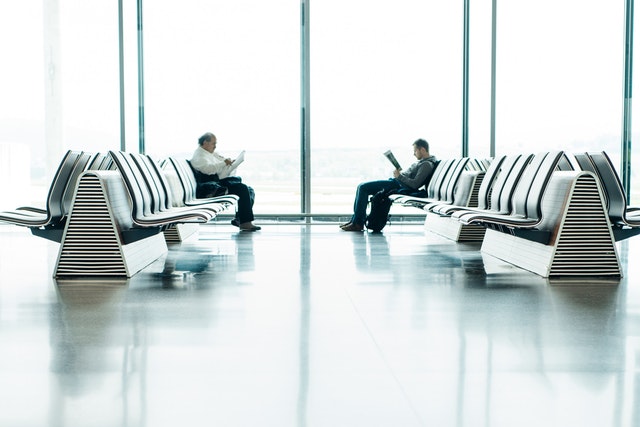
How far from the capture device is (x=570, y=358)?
279 centimetres

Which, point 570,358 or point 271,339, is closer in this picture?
point 570,358

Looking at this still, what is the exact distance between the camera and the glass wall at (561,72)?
10.0 meters

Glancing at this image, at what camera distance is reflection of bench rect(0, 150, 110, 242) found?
5.11 m

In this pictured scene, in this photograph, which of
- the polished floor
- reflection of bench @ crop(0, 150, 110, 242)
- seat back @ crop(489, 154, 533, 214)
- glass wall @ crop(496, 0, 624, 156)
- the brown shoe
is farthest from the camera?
glass wall @ crop(496, 0, 624, 156)

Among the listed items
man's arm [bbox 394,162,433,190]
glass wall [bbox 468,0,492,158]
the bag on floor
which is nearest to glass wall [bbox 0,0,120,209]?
the bag on floor

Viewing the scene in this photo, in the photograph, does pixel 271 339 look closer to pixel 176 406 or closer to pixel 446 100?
pixel 176 406

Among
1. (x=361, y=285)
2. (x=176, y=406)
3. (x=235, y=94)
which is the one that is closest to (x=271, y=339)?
(x=176, y=406)

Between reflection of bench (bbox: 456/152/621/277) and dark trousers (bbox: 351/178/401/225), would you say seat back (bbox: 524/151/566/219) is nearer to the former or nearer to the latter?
reflection of bench (bbox: 456/152/621/277)

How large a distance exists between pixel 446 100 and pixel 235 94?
2.82 metres

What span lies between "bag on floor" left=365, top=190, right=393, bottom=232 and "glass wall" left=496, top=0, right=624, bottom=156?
211cm

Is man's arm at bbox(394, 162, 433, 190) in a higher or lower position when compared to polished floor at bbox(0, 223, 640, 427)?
higher

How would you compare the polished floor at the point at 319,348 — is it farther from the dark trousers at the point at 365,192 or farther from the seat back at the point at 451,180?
the dark trousers at the point at 365,192

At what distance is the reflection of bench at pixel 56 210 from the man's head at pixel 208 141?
329cm

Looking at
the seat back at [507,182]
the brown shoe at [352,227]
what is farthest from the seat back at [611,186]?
the brown shoe at [352,227]
